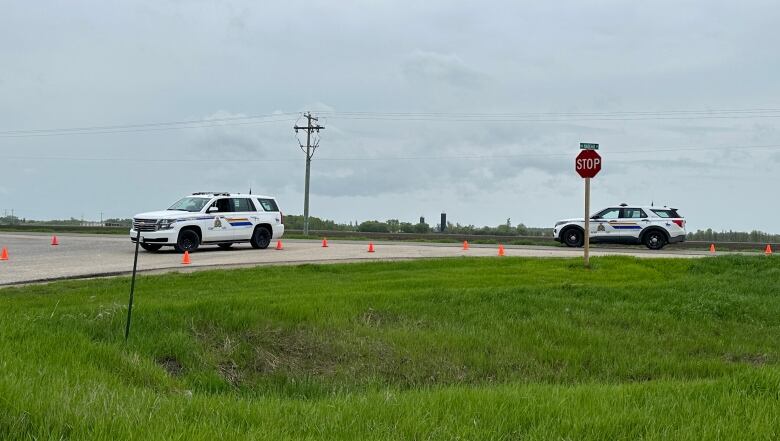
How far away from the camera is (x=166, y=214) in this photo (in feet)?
79.0

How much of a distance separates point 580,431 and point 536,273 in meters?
11.3

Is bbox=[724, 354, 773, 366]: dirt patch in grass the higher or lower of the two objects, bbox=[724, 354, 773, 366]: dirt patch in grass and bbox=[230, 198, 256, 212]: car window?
the lower

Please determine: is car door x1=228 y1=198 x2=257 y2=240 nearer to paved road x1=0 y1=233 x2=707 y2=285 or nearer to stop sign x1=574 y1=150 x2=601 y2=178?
paved road x1=0 y1=233 x2=707 y2=285

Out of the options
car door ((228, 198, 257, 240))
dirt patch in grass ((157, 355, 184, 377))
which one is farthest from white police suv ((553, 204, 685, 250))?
dirt patch in grass ((157, 355, 184, 377))

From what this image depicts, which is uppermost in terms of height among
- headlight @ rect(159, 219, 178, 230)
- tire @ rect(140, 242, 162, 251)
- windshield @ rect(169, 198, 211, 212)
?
windshield @ rect(169, 198, 211, 212)

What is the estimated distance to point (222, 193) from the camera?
25.9 meters

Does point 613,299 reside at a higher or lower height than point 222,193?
lower

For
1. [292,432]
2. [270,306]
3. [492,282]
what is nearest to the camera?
[292,432]

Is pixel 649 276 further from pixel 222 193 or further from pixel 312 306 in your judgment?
pixel 222 193

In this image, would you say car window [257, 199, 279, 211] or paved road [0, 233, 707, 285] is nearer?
paved road [0, 233, 707, 285]

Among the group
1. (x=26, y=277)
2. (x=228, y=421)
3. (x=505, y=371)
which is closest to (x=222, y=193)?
(x=26, y=277)

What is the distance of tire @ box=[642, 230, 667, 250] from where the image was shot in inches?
1191

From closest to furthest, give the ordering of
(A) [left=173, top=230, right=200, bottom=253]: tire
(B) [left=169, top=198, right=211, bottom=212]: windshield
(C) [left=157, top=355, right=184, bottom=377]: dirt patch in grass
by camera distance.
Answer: (C) [left=157, top=355, right=184, bottom=377]: dirt patch in grass < (A) [left=173, top=230, right=200, bottom=253]: tire < (B) [left=169, top=198, right=211, bottom=212]: windshield

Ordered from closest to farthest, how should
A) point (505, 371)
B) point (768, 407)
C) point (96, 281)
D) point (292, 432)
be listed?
point (292, 432)
point (768, 407)
point (505, 371)
point (96, 281)
